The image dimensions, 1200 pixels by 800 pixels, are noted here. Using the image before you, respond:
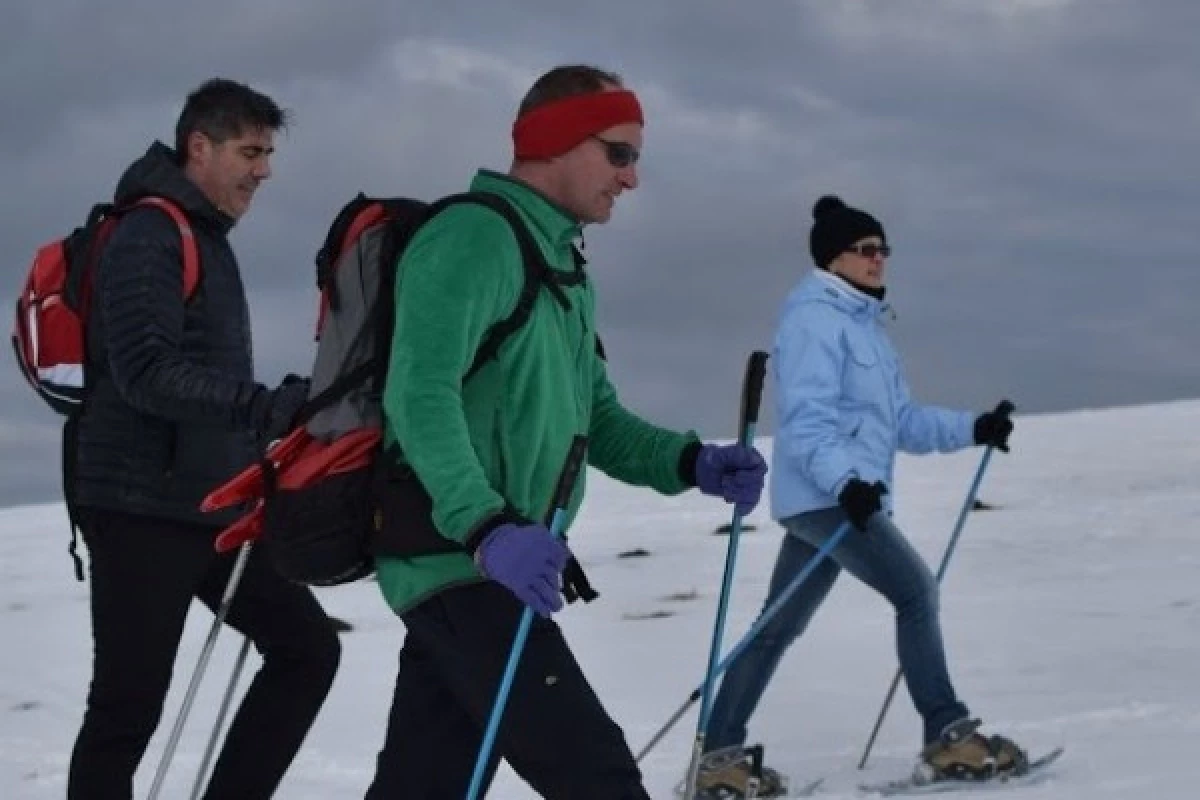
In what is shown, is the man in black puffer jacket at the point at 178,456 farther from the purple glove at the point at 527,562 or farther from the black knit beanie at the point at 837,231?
the black knit beanie at the point at 837,231

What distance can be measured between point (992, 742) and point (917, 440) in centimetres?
107

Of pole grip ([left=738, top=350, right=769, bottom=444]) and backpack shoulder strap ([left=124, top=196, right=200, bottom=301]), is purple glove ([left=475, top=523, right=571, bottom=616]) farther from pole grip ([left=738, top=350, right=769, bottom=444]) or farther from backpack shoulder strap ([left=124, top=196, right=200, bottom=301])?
backpack shoulder strap ([left=124, top=196, right=200, bottom=301])

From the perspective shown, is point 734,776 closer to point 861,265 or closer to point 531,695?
point 861,265

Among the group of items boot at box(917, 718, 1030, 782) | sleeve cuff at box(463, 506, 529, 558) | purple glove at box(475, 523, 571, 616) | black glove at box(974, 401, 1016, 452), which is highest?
black glove at box(974, 401, 1016, 452)

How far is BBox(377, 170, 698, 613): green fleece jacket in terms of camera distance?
2.82m

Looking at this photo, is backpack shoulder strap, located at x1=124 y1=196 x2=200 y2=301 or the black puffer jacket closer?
the black puffer jacket

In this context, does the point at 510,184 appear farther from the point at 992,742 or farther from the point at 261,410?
the point at 992,742

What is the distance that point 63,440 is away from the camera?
4.35 m

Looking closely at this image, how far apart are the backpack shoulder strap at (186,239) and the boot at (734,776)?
2565mm

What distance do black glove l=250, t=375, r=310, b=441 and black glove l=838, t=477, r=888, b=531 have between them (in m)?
2.18

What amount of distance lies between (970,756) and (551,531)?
10.9 feet

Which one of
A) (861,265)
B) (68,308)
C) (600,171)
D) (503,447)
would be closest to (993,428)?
(861,265)

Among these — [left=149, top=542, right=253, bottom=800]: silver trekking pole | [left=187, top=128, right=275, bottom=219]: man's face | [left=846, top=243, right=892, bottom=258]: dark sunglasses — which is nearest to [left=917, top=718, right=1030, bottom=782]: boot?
[left=846, top=243, right=892, bottom=258]: dark sunglasses

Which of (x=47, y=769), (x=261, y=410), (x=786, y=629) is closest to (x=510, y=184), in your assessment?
(x=261, y=410)
